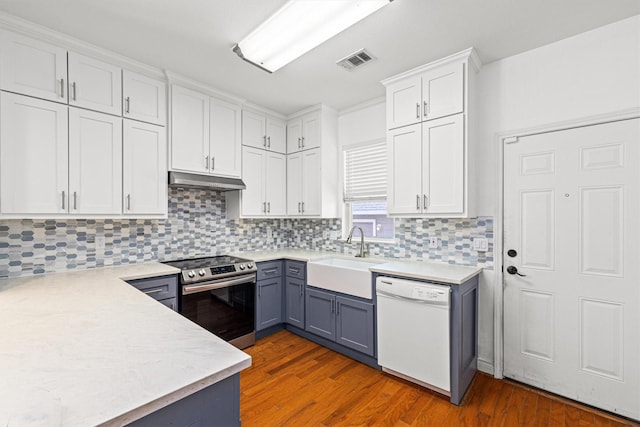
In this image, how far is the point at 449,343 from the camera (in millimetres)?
2123

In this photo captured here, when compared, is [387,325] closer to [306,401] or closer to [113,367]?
[306,401]

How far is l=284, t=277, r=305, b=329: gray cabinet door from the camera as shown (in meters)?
3.20

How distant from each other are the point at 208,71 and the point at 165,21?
674 mm

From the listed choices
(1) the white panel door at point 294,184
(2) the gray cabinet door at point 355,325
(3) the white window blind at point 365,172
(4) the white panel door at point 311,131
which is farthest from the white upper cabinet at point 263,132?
(2) the gray cabinet door at point 355,325

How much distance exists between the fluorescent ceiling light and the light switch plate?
1.95 m

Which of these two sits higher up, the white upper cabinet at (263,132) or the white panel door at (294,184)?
the white upper cabinet at (263,132)

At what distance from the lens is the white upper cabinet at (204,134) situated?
2.76 metres

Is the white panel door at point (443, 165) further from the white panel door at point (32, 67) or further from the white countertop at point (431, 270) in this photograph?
the white panel door at point (32, 67)

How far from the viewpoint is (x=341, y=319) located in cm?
282

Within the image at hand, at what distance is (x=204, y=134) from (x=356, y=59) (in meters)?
1.64

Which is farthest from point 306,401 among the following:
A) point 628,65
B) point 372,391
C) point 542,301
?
point 628,65

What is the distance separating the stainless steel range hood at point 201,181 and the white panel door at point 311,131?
96 cm

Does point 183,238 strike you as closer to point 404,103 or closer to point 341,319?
point 341,319

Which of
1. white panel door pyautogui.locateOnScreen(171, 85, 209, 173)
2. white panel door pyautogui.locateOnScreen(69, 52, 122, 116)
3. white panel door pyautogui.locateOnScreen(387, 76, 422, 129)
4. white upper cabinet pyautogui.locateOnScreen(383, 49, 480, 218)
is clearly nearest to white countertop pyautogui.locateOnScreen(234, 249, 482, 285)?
white upper cabinet pyautogui.locateOnScreen(383, 49, 480, 218)
